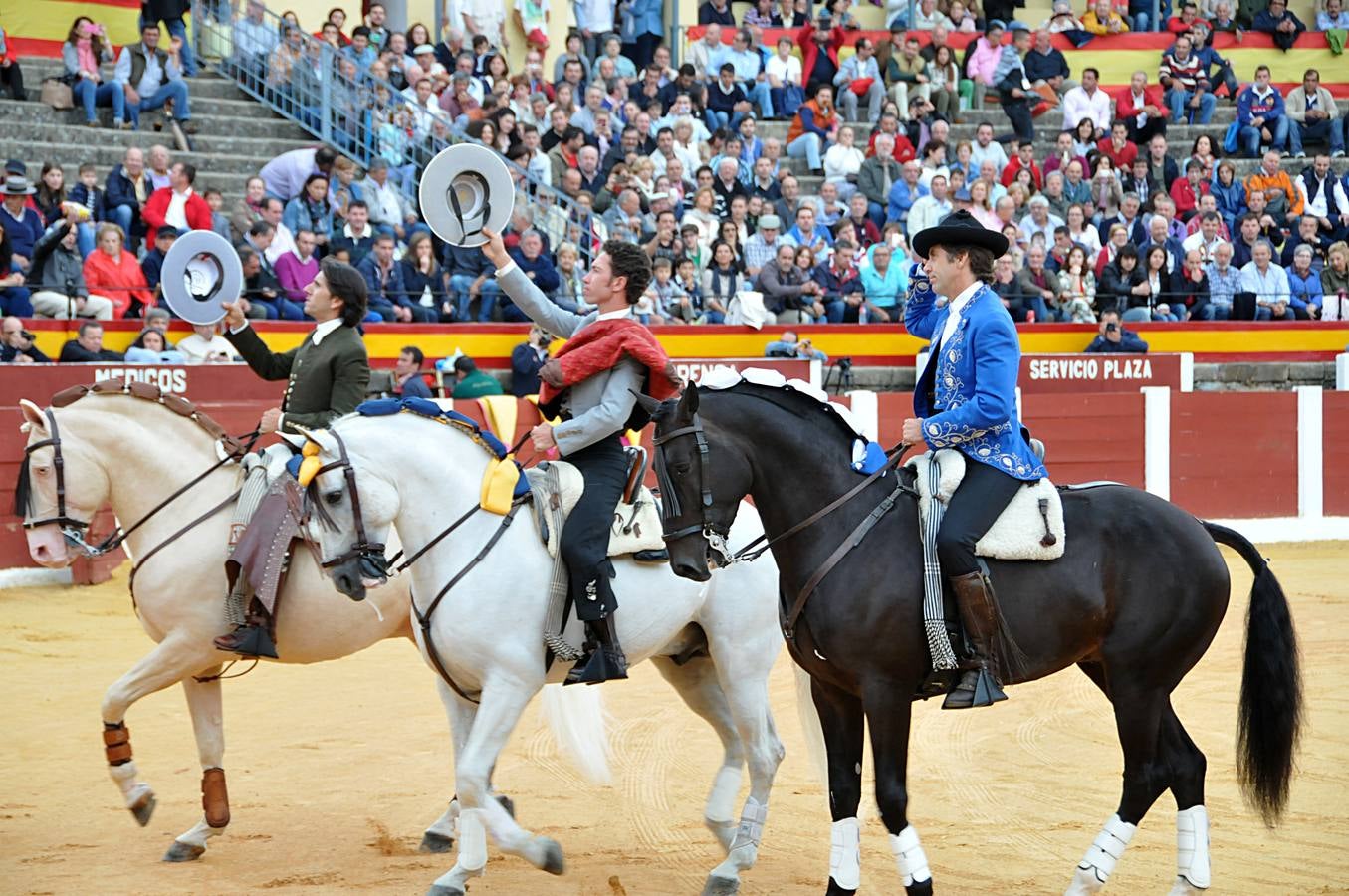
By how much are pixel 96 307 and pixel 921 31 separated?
11946mm

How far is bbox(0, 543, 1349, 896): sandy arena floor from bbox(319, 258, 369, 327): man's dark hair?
185cm

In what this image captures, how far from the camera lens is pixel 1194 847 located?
188 inches

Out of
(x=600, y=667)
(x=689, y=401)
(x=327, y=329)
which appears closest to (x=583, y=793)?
(x=600, y=667)

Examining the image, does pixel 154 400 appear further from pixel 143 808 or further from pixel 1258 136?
pixel 1258 136

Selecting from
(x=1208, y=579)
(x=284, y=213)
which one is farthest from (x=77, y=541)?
(x=284, y=213)

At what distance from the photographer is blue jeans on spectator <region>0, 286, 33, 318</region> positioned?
1163cm

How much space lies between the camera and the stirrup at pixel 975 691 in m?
4.57

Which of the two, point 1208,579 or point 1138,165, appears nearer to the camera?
point 1208,579

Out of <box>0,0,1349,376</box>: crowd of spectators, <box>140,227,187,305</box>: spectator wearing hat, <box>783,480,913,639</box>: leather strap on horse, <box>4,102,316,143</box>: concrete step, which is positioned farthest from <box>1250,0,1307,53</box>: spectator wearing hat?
<box>783,480,913,639</box>: leather strap on horse

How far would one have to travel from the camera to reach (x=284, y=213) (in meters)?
13.5

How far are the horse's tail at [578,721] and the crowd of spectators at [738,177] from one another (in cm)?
692

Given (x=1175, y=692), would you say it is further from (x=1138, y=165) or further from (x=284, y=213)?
(x=1138, y=165)

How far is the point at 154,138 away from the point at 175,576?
10.5 metres

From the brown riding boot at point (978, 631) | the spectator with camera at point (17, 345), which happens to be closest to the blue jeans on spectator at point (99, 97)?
the spectator with camera at point (17, 345)
